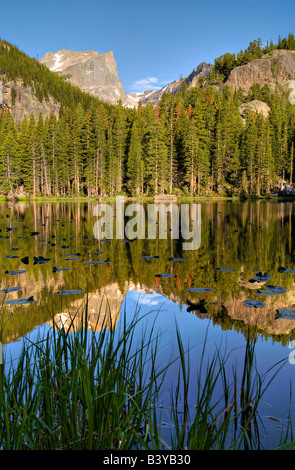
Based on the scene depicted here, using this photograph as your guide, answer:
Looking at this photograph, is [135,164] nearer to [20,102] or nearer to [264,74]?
[20,102]

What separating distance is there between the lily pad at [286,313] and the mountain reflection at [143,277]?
0.13 ft

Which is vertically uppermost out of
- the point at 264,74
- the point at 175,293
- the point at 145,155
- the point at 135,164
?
the point at 264,74

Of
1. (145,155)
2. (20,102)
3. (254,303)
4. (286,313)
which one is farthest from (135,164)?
(20,102)

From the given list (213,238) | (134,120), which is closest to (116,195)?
(134,120)

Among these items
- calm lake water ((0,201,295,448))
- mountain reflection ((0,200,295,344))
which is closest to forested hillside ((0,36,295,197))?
mountain reflection ((0,200,295,344))

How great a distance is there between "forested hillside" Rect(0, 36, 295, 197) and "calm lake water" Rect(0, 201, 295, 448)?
4068cm

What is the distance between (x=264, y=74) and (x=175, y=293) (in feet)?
345

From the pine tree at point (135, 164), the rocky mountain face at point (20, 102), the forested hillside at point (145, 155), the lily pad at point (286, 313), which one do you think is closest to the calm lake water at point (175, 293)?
the lily pad at point (286, 313)

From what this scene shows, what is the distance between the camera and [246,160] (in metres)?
53.1

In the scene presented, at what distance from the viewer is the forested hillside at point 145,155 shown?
50.4 m

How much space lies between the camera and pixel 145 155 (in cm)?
5244

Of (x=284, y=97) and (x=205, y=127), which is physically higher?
(x=284, y=97)
